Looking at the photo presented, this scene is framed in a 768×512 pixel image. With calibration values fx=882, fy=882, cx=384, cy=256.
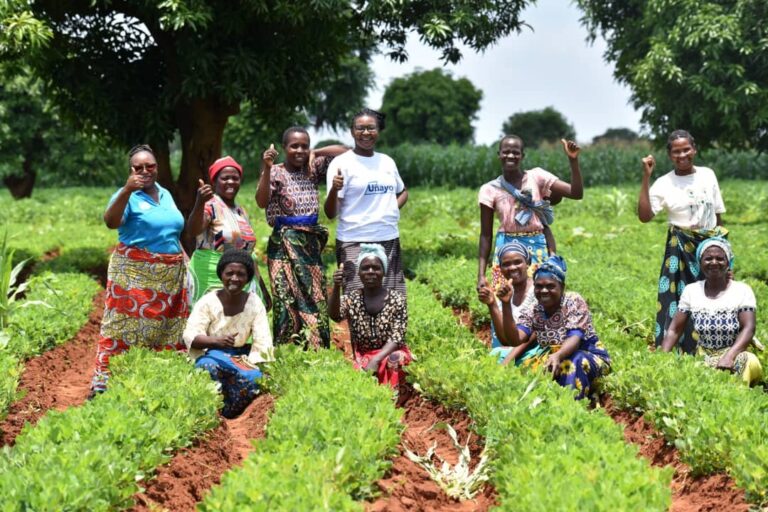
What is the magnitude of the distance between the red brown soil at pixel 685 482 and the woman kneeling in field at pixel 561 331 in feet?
1.46

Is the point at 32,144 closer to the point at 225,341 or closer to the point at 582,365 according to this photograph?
the point at 225,341

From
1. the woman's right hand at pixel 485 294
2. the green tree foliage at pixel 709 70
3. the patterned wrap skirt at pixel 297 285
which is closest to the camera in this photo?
the woman's right hand at pixel 485 294

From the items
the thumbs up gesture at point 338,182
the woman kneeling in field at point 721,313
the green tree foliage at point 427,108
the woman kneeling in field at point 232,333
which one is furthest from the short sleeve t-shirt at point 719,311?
the green tree foliage at point 427,108

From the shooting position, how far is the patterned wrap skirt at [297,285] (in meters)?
A: 7.20

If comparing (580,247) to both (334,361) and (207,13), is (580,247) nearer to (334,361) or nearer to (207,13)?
(207,13)

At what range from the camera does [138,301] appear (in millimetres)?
6746

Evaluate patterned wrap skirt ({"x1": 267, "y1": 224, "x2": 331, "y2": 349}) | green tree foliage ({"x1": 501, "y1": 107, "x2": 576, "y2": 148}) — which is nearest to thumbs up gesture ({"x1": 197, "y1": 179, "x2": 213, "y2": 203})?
patterned wrap skirt ({"x1": 267, "y1": 224, "x2": 331, "y2": 349})

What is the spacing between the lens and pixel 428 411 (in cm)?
634

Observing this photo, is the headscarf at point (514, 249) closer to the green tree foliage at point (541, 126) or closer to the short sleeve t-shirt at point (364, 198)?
the short sleeve t-shirt at point (364, 198)

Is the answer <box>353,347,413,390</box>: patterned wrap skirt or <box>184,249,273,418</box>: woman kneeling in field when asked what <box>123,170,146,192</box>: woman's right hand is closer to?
<box>184,249,273,418</box>: woman kneeling in field

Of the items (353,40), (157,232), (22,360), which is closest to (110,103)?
(353,40)

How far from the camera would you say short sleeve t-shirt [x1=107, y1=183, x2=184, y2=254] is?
652 centimetres

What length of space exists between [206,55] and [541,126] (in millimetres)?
63267

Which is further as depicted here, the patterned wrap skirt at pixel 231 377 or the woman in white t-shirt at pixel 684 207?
the woman in white t-shirt at pixel 684 207
